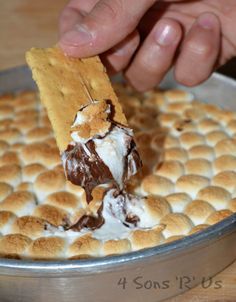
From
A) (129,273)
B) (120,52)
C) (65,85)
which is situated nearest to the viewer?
(129,273)

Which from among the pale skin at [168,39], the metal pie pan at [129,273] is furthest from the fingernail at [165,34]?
the metal pie pan at [129,273]

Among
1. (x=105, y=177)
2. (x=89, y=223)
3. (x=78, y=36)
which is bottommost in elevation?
(x=89, y=223)

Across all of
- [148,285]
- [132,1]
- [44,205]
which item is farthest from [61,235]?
[132,1]

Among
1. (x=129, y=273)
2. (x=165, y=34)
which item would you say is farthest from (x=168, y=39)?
Result: (x=129, y=273)

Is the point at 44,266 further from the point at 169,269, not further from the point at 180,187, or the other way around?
the point at 180,187

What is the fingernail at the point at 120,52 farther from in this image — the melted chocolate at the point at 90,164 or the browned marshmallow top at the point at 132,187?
the melted chocolate at the point at 90,164

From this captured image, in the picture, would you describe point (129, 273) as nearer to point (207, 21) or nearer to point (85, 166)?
point (85, 166)
